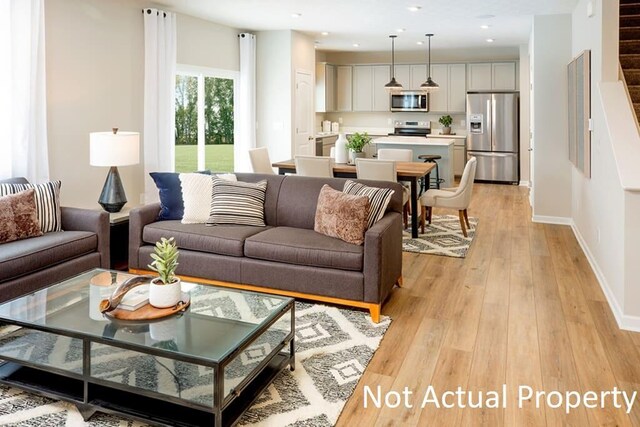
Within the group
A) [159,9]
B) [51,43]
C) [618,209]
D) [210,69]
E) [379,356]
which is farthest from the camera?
[210,69]

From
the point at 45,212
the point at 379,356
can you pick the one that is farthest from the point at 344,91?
the point at 379,356

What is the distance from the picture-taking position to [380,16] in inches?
264

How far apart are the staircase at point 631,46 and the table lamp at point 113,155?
469cm

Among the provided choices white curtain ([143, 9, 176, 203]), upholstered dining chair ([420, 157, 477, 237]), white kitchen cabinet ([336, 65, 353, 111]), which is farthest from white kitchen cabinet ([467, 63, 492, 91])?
white curtain ([143, 9, 176, 203])

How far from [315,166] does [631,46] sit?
345cm

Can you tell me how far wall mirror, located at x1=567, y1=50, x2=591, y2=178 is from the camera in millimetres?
4770

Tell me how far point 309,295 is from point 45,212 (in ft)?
6.93

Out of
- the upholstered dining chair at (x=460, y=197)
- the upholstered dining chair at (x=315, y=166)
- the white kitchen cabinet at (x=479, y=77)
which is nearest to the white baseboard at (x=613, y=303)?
the upholstered dining chair at (x=460, y=197)

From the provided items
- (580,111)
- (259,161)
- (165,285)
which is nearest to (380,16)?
(259,161)

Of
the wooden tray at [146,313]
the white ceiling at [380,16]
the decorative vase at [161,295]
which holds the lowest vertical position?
the wooden tray at [146,313]

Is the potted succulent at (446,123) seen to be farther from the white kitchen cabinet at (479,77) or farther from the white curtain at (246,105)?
the white curtain at (246,105)

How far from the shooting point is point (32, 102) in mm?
4395

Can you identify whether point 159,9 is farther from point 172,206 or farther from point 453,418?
point 453,418

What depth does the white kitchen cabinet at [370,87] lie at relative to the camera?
36.7 ft
